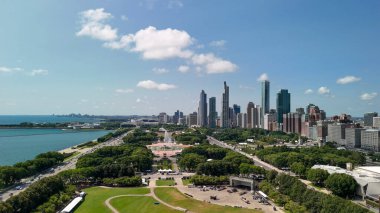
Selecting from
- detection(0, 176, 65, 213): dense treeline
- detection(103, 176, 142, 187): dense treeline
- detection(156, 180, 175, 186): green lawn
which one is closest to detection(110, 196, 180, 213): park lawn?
detection(103, 176, 142, 187): dense treeline

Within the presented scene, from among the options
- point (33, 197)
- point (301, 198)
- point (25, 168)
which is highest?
point (25, 168)

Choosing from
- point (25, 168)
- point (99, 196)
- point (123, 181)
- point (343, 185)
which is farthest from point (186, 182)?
point (25, 168)

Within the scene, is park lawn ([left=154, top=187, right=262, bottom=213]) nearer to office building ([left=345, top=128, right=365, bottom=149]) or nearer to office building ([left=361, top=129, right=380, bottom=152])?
office building ([left=361, top=129, right=380, bottom=152])

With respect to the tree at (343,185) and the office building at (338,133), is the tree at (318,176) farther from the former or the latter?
the office building at (338,133)

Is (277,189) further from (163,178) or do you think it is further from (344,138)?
(344,138)

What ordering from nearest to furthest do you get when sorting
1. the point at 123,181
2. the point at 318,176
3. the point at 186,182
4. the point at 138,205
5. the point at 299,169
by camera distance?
1. the point at 138,205
2. the point at 123,181
3. the point at 318,176
4. the point at 186,182
5. the point at 299,169

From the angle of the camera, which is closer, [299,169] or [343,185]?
[343,185]

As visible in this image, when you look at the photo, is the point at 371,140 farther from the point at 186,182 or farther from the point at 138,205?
the point at 138,205

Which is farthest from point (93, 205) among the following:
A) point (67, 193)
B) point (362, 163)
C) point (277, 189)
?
point (362, 163)
